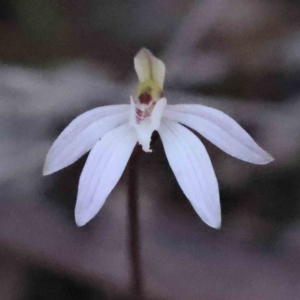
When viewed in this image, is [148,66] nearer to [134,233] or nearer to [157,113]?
[157,113]

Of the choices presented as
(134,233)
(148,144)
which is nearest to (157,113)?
(148,144)

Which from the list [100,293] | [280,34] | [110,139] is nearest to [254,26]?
[280,34]

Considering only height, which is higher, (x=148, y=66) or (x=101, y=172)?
Answer: (x=148, y=66)

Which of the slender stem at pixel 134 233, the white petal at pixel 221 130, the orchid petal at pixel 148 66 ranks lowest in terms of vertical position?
the slender stem at pixel 134 233

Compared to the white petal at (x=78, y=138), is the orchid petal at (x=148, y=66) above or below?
above

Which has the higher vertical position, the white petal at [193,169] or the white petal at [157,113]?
the white petal at [157,113]
